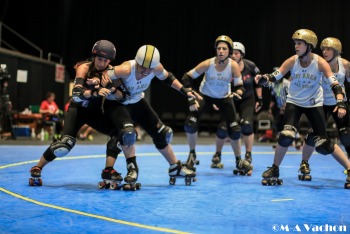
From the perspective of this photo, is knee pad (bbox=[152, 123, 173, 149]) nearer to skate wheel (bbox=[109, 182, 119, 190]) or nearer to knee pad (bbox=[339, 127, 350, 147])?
skate wheel (bbox=[109, 182, 119, 190])

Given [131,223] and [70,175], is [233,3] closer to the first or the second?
[70,175]

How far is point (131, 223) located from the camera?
11.4 feet

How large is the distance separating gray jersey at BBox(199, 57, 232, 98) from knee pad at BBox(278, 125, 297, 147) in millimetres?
1339

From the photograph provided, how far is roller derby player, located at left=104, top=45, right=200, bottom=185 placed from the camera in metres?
4.96

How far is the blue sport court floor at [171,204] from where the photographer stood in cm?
338

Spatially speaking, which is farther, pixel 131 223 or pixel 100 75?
pixel 100 75

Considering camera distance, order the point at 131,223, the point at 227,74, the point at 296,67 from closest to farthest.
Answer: the point at 131,223 → the point at 296,67 → the point at 227,74

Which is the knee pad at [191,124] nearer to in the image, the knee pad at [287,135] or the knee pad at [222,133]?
the knee pad at [222,133]

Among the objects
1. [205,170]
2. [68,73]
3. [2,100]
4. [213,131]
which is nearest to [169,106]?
[213,131]

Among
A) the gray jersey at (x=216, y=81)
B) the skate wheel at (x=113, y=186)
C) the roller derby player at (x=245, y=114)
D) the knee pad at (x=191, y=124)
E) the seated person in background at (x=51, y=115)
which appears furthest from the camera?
the seated person in background at (x=51, y=115)

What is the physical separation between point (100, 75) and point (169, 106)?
40.3 ft

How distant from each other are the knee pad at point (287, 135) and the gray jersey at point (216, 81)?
134cm

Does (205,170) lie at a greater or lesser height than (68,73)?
lesser

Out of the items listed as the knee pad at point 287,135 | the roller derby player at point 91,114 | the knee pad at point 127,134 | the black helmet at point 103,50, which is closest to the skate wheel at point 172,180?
the roller derby player at point 91,114
